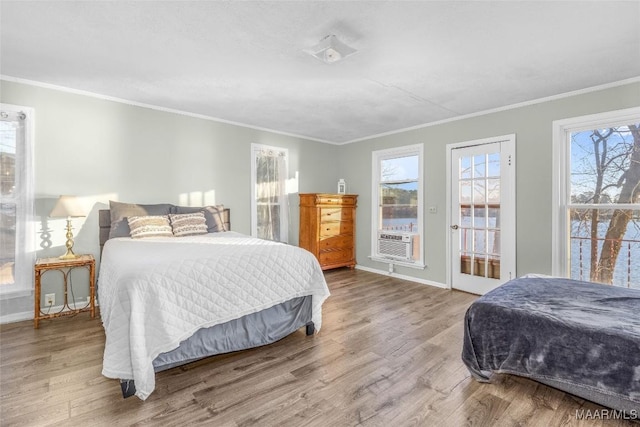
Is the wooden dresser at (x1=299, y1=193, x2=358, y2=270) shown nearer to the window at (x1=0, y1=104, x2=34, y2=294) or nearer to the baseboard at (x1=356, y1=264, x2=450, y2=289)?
the baseboard at (x1=356, y1=264, x2=450, y2=289)

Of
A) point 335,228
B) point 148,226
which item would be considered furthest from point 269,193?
point 148,226

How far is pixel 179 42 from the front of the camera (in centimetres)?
226

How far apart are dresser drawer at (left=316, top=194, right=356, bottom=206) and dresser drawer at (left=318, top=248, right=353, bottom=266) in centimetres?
81

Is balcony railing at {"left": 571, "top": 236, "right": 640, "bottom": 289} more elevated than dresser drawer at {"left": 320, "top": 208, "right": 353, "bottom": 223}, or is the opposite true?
dresser drawer at {"left": 320, "top": 208, "right": 353, "bottom": 223}

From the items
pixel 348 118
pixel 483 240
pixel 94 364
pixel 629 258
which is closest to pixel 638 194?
pixel 629 258

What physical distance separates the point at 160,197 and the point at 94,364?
2.09 metres

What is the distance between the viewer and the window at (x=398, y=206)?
466 cm

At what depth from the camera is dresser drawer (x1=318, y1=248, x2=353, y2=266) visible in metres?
5.01

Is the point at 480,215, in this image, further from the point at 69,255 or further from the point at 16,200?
the point at 16,200

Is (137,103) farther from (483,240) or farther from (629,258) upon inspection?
(629,258)

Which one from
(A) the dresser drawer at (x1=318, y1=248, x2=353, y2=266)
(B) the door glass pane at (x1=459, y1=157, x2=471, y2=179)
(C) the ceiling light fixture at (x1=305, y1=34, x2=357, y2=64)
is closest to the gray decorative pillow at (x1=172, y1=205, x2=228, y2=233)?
(A) the dresser drawer at (x1=318, y1=248, x2=353, y2=266)

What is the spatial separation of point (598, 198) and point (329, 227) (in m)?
3.36

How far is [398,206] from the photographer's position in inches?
196

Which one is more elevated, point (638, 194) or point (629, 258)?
point (638, 194)
